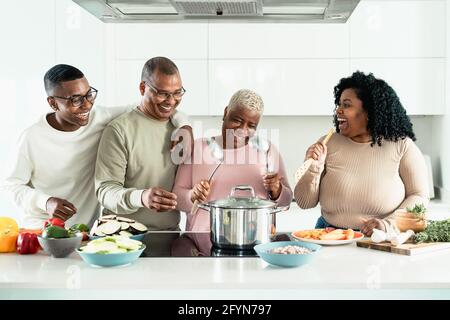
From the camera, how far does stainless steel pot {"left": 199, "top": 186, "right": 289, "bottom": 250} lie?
197cm

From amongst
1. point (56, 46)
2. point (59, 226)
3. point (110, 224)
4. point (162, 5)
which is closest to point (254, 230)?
point (110, 224)

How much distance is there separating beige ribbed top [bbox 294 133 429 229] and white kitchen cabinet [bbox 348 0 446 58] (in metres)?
1.60

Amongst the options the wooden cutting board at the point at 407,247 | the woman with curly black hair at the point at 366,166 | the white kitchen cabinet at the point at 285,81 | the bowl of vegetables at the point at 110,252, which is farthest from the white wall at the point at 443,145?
the bowl of vegetables at the point at 110,252

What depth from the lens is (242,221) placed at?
1.99 metres

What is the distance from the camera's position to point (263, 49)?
4.12m

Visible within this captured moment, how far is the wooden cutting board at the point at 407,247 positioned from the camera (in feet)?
6.47

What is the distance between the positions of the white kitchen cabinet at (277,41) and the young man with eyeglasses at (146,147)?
1650 millimetres

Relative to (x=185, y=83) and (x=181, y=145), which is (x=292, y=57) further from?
(x=181, y=145)

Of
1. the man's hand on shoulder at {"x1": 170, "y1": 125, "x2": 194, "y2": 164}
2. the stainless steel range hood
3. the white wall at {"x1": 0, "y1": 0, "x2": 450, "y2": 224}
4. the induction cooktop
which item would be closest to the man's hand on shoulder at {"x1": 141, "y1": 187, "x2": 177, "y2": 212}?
the induction cooktop

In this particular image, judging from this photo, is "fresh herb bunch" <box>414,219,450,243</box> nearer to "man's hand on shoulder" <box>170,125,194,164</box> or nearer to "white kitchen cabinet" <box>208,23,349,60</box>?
"man's hand on shoulder" <box>170,125,194,164</box>

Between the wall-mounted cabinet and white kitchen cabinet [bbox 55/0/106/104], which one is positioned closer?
white kitchen cabinet [bbox 55/0/106/104]
